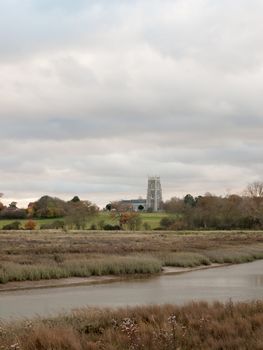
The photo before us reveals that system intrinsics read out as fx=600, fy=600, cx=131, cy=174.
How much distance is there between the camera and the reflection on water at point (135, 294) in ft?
63.1

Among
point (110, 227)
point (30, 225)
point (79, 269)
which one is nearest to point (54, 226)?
point (30, 225)

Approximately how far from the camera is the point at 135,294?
22.8 metres

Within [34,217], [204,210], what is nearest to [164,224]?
[204,210]

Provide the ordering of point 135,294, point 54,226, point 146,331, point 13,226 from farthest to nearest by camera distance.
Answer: point 54,226 → point 13,226 → point 135,294 → point 146,331

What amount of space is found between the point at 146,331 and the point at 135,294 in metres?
12.1

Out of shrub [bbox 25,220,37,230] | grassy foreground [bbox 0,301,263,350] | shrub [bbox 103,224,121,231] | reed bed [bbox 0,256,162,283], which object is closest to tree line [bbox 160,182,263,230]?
shrub [bbox 103,224,121,231]

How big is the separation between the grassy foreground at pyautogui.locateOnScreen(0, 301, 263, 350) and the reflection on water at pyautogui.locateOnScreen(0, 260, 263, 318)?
4721 mm

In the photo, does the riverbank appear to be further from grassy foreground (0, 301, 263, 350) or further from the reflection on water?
grassy foreground (0, 301, 263, 350)

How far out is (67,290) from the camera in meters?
25.3

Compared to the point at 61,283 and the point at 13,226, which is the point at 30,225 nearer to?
the point at 13,226

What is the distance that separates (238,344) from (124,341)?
1880mm

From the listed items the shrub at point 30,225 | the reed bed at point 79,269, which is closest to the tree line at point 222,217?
the shrub at point 30,225

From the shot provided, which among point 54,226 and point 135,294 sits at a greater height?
point 54,226

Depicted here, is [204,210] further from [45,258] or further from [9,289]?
[9,289]
